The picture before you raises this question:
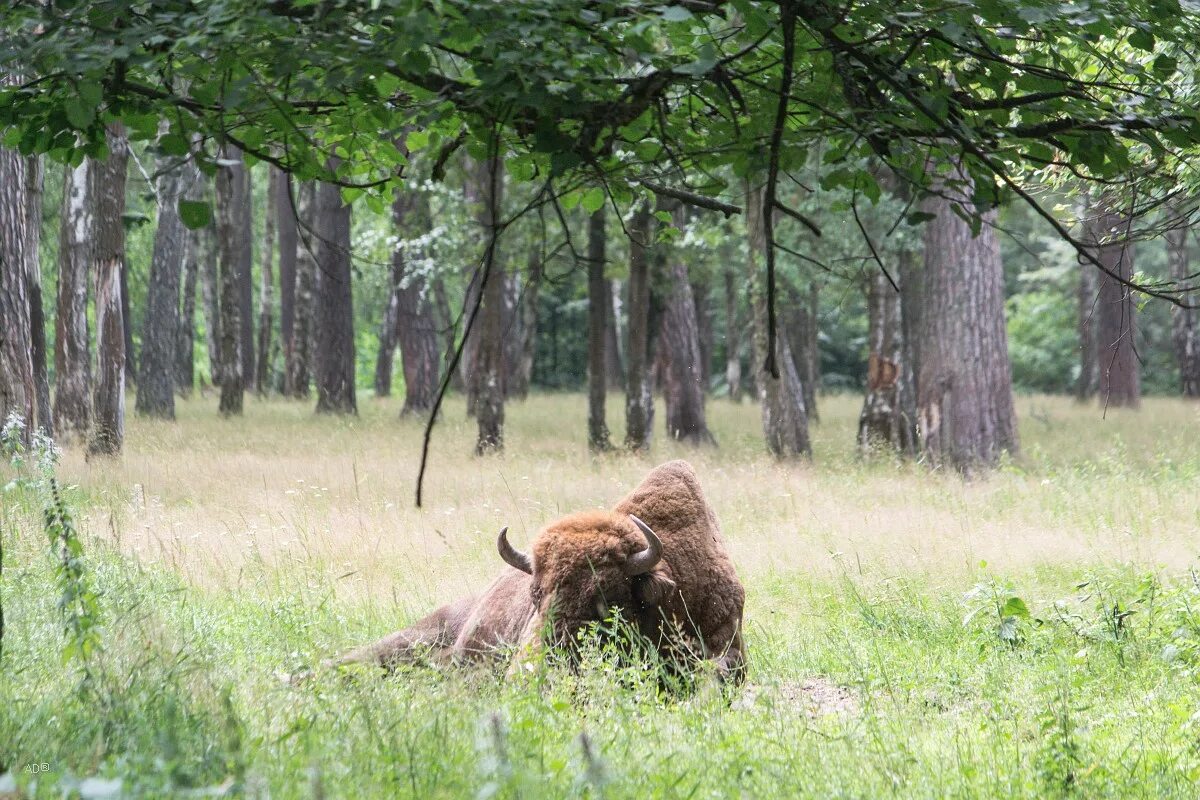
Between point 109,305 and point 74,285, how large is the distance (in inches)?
38.3

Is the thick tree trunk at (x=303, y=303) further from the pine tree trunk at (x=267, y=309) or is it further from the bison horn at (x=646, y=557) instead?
the bison horn at (x=646, y=557)

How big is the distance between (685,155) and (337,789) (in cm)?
272

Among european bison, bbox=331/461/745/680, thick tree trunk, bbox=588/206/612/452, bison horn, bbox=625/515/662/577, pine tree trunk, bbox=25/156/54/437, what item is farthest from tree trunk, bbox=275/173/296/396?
bison horn, bbox=625/515/662/577

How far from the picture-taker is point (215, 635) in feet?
22.2

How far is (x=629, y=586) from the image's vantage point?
5.96m

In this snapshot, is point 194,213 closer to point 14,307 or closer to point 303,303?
point 14,307

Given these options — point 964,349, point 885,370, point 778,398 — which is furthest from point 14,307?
point 885,370

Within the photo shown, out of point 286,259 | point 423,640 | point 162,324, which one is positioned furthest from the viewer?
point 286,259

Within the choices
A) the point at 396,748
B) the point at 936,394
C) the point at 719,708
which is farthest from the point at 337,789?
the point at 936,394

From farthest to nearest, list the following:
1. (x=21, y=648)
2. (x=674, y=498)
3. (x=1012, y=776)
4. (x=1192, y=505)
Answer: (x=1192, y=505) → (x=674, y=498) → (x=21, y=648) → (x=1012, y=776)

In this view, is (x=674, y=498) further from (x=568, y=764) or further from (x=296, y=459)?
(x=296, y=459)

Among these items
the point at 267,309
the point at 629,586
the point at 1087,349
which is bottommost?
the point at 629,586

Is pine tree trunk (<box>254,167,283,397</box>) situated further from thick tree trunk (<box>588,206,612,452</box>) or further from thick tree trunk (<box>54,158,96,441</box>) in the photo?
thick tree trunk (<box>54,158,96,441</box>)

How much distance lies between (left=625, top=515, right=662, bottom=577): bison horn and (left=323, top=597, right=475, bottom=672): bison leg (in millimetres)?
1501
